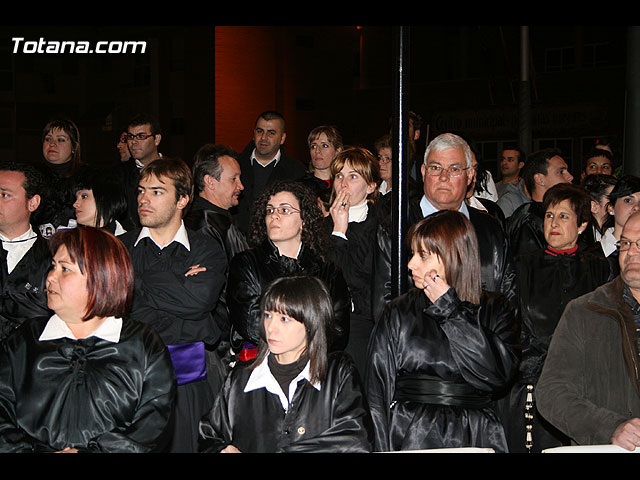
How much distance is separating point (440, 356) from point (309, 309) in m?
0.63

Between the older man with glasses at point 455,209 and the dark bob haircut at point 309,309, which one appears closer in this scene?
the dark bob haircut at point 309,309

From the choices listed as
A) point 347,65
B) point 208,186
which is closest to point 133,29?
point 347,65

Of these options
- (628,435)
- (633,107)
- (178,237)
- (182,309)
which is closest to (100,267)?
(182,309)

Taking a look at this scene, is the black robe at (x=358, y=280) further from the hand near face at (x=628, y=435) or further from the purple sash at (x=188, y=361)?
the hand near face at (x=628, y=435)

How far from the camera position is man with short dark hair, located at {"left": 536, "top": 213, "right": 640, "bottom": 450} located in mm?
2969

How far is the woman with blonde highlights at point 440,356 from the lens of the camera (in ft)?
10.5

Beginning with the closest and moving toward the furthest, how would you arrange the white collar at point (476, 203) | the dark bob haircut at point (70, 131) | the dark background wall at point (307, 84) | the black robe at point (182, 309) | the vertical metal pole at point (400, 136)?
the vertical metal pole at point (400, 136) < the black robe at point (182, 309) < the white collar at point (476, 203) < the dark bob haircut at point (70, 131) < the dark background wall at point (307, 84)

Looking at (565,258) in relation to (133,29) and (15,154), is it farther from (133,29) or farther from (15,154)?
(15,154)

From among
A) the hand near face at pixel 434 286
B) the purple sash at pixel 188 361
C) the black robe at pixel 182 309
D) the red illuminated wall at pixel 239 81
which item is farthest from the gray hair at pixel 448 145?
the red illuminated wall at pixel 239 81

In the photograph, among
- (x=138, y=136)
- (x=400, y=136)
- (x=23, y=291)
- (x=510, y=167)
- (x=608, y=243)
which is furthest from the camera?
(x=510, y=167)

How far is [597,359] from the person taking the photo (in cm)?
305

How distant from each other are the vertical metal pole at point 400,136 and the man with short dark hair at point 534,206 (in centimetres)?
233

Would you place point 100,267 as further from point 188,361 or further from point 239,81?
point 239,81

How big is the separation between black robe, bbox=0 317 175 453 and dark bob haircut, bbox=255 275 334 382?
0.49 meters
